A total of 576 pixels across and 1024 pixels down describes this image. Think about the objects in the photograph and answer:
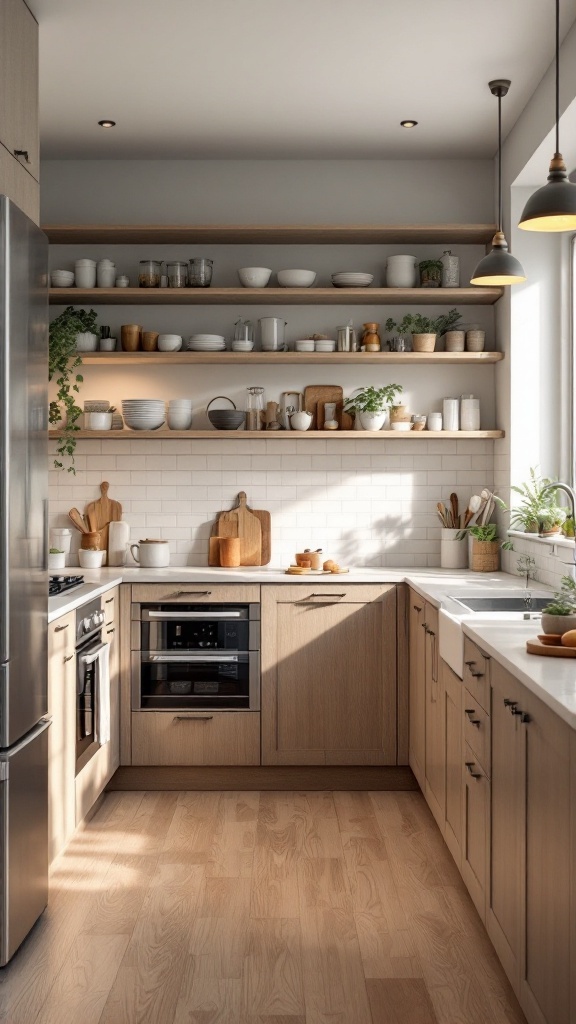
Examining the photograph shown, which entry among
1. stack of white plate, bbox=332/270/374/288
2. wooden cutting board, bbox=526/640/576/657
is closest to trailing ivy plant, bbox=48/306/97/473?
stack of white plate, bbox=332/270/374/288

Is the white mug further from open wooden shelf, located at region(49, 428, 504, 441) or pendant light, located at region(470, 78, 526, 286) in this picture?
pendant light, located at region(470, 78, 526, 286)

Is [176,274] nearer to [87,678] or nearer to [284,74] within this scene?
[284,74]

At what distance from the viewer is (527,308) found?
4637 millimetres

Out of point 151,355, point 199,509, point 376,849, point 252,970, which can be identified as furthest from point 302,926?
point 151,355

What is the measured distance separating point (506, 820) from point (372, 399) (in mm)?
2730

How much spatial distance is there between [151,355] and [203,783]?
216 cm

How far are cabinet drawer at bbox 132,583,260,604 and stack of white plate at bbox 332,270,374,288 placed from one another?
1.64 m

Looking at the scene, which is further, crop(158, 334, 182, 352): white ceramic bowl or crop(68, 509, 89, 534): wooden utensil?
crop(68, 509, 89, 534): wooden utensil

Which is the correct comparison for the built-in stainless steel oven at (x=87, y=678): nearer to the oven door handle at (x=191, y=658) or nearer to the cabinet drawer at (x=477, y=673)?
the oven door handle at (x=191, y=658)

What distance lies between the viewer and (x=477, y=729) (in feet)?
9.42

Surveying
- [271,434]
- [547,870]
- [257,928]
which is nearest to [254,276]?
[271,434]

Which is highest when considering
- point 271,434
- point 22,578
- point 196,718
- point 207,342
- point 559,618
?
point 207,342

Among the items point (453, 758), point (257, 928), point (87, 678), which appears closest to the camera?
point (257, 928)

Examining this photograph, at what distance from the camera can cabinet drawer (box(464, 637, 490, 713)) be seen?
108 inches
